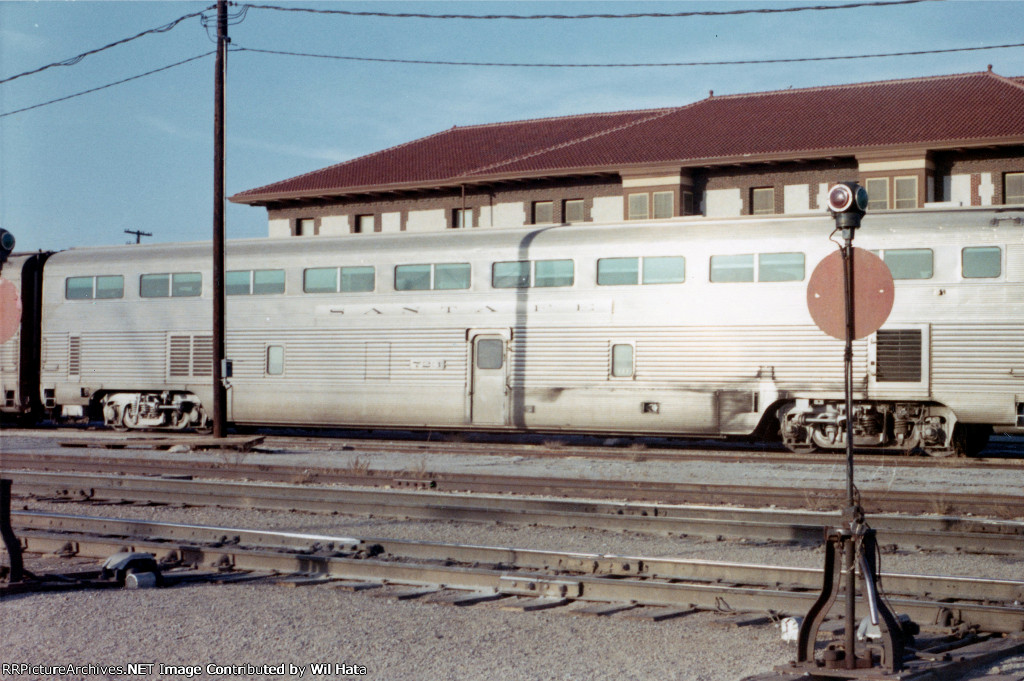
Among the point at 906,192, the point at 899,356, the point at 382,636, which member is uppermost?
the point at 906,192

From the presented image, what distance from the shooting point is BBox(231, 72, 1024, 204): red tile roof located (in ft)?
102

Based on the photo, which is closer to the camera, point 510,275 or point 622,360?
point 622,360

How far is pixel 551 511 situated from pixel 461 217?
27312 millimetres

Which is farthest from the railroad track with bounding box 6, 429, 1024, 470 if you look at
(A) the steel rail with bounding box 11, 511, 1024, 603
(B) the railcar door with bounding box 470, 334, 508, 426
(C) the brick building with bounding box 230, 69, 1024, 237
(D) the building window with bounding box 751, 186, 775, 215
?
(D) the building window with bounding box 751, 186, 775, 215

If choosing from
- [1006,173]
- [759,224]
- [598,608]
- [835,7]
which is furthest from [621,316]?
[1006,173]

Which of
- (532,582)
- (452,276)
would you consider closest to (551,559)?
(532,582)

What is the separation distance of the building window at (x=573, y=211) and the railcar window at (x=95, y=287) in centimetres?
1670

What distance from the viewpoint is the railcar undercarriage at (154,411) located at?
21.9m

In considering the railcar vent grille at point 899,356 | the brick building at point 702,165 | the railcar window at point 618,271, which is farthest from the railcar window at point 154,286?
the railcar vent grille at point 899,356

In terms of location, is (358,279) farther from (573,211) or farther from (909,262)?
(573,211)

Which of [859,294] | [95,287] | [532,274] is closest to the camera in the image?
[859,294]

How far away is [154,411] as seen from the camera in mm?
22125

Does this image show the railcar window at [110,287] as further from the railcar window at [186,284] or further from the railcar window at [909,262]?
the railcar window at [909,262]

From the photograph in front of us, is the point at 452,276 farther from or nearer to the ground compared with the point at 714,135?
nearer to the ground
